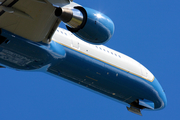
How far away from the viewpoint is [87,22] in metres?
12.7

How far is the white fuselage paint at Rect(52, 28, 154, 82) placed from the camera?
17141 millimetres

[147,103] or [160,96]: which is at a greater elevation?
[160,96]

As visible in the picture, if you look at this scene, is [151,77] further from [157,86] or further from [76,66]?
[76,66]

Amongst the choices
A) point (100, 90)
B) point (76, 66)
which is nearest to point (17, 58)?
point (76, 66)

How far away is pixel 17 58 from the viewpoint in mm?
15250

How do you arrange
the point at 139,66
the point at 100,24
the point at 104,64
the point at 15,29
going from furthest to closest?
the point at 139,66, the point at 104,64, the point at 15,29, the point at 100,24

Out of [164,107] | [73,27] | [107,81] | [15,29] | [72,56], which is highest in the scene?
[73,27]

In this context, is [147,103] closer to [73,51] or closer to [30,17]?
[73,51]

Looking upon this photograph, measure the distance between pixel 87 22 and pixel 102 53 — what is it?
621 centimetres

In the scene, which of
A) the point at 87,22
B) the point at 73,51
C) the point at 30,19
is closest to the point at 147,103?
the point at 73,51

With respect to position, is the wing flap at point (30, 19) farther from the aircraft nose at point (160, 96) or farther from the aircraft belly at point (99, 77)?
the aircraft nose at point (160, 96)

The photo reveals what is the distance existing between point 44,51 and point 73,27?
8.85ft

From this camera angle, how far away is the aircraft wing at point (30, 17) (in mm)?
12602

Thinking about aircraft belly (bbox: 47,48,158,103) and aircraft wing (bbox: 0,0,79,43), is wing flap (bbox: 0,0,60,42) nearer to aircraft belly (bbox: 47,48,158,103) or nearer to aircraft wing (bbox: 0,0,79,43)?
aircraft wing (bbox: 0,0,79,43)
